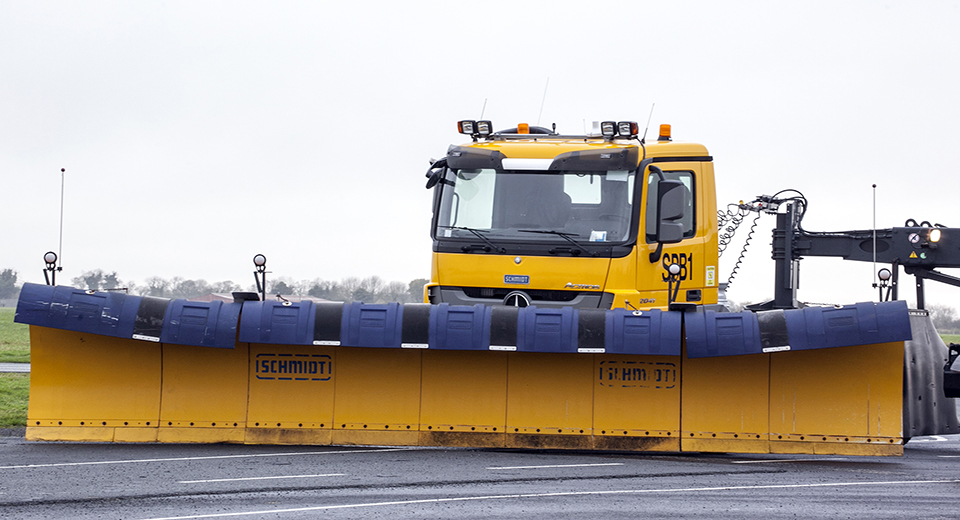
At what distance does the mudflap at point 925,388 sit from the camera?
346 inches

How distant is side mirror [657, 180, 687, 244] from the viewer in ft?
27.5

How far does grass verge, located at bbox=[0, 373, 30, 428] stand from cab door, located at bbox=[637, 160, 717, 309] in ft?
26.3

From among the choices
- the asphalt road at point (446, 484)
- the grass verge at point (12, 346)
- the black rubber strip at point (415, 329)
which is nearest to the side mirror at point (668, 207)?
the asphalt road at point (446, 484)

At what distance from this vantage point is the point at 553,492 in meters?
6.31

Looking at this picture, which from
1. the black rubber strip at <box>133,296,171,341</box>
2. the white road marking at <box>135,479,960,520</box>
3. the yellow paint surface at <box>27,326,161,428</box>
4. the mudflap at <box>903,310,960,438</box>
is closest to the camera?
the white road marking at <box>135,479,960,520</box>

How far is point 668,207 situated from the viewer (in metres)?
8.38

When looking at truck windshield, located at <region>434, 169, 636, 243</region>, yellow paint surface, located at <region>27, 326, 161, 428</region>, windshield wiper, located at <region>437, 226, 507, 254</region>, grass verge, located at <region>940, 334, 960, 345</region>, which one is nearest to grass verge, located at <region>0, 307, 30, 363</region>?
yellow paint surface, located at <region>27, 326, 161, 428</region>

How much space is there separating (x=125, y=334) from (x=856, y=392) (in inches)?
257

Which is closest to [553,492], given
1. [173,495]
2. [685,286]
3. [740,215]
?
[173,495]

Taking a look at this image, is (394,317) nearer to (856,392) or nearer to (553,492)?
(553,492)

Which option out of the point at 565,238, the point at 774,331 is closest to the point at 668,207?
the point at 565,238

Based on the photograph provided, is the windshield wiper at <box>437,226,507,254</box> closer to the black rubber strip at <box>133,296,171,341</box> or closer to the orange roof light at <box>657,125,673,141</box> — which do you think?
the orange roof light at <box>657,125,673,141</box>

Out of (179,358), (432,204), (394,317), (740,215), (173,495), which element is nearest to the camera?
(173,495)

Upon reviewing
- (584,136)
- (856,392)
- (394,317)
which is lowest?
(856,392)
